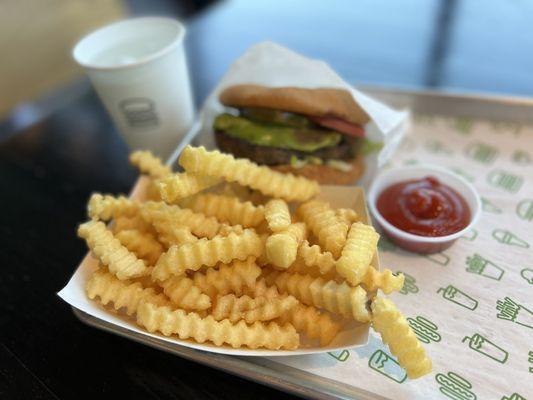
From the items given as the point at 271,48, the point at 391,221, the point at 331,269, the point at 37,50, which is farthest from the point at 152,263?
the point at 37,50

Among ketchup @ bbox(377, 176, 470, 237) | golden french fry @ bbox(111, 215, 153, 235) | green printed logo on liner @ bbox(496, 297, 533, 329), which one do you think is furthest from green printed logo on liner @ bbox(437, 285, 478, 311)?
golden french fry @ bbox(111, 215, 153, 235)

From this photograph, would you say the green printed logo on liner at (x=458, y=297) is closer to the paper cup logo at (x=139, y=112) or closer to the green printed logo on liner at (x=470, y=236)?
the green printed logo on liner at (x=470, y=236)

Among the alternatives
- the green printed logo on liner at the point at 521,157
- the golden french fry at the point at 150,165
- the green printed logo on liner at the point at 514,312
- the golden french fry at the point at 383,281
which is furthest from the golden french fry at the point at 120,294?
the green printed logo on liner at the point at 521,157

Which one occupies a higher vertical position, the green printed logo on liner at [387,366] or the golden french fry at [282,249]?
the golden french fry at [282,249]

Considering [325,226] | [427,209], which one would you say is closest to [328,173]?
[427,209]

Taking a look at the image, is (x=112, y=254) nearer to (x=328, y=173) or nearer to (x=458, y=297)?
(x=328, y=173)

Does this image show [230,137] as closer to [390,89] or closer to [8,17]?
[390,89]
